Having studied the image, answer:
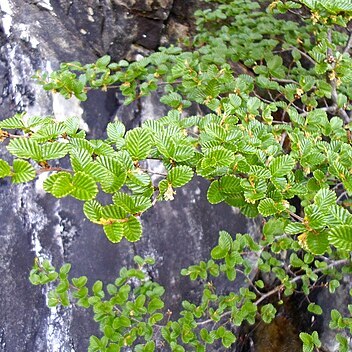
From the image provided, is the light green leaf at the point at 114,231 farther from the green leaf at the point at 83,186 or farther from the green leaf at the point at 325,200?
the green leaf at the point at 325,200

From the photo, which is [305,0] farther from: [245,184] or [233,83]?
[245,184]

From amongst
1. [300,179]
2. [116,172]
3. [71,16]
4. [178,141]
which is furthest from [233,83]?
[71,16]

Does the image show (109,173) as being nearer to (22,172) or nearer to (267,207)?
(22,172)

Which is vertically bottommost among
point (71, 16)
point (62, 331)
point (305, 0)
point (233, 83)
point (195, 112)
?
point (62, 331)

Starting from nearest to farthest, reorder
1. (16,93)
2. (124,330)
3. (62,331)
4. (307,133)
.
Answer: (307,133) → (124,330) → (62,331) → (16,93)

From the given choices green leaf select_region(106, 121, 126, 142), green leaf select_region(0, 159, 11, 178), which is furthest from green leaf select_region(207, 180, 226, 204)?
green leaf select_region(0, 159, 11, 178)

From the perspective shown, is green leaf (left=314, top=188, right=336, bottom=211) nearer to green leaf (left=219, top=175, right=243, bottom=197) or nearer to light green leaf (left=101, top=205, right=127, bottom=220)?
green leaf (left=219, top=175, right=243, bottom=197)

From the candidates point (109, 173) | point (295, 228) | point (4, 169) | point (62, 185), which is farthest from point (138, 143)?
point (295, 228)
